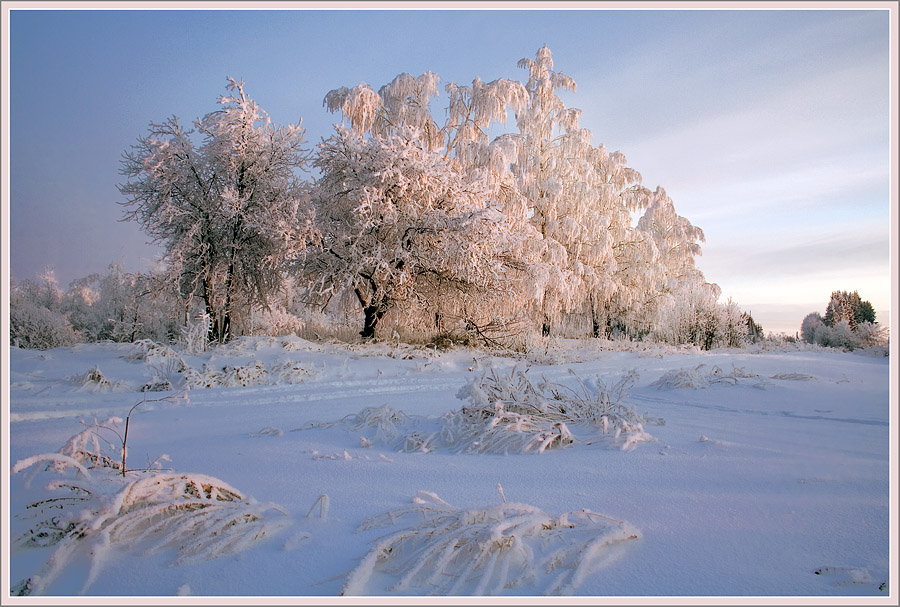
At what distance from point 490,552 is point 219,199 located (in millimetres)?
10684

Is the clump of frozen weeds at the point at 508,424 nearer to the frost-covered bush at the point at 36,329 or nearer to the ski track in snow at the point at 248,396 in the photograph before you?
the ski track in snow at the point at 248,396

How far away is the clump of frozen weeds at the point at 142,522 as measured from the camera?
4.29 feet

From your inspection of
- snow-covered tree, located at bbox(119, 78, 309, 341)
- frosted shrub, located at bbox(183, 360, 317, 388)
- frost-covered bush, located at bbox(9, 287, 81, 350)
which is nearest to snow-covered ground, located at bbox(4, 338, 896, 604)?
frosted shrub, located at bbox(183, 360, 317, 388)

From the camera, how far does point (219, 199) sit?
10352 millimetres

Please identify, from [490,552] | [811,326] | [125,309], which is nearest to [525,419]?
[490,552]

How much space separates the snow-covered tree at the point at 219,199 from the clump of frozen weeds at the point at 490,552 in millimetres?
8946

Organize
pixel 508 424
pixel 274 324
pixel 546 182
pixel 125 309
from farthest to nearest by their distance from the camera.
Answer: pixel 546 182 → pixel 274 324 → pixel 125 309 → pixel 508 424

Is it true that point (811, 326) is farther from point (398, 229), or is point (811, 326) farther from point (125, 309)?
point (125, 309)

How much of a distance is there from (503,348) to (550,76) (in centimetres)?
963

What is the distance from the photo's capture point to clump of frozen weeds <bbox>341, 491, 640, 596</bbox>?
47.4 inches

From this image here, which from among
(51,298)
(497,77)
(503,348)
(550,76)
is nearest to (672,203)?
(550,76)

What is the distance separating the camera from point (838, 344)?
43.2 feet

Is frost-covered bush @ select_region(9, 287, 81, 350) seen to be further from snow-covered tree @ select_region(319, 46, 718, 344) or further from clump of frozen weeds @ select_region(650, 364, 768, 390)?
clump of frozen weeds @ select_region(650, 364, 768, 390)

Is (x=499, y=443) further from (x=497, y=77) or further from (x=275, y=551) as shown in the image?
(x=497, y=77)
